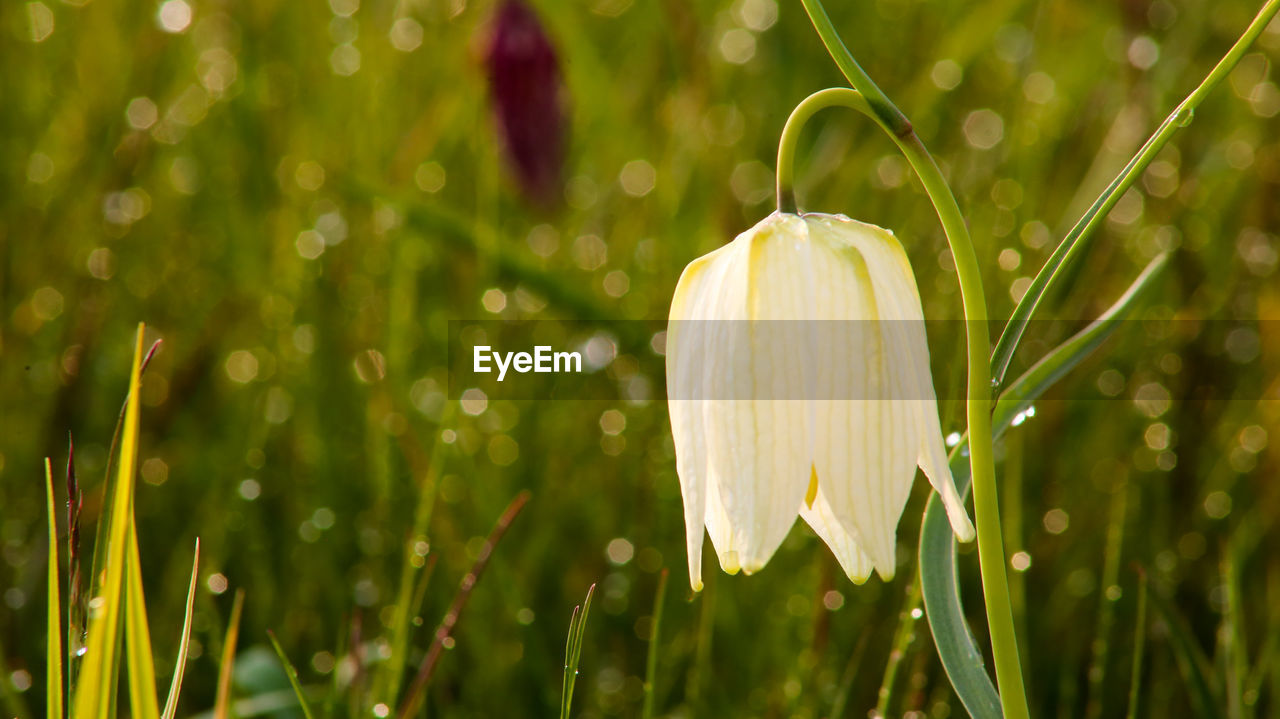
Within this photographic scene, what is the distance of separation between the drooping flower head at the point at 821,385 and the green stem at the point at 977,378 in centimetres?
5

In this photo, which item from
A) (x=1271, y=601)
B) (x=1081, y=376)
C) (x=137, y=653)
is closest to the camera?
(x=137, y=653)

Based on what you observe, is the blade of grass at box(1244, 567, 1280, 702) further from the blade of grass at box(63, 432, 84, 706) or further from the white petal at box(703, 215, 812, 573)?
the blade of grass at box(63, 432, 84, 706)

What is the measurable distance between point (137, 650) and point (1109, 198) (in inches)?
21.0

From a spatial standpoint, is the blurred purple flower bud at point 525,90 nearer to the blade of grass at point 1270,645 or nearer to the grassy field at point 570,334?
the grassy field at point 570,334

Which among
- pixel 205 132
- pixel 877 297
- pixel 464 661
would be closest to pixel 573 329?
pixel 464 661

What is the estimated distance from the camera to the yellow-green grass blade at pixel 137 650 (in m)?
0.54

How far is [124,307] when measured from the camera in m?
1.51

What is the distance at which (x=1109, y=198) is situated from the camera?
1.78 ft

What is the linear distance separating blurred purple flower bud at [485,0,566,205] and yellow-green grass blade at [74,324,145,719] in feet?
3.16

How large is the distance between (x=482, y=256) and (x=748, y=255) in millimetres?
702

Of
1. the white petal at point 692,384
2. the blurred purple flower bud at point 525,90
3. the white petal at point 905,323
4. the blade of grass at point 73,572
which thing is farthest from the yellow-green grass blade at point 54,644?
the blurred purple flower bud at point 525,90

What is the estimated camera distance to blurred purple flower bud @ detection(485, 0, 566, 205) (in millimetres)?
1444

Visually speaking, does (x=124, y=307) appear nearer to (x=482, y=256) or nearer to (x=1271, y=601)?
(x=482, y=256)

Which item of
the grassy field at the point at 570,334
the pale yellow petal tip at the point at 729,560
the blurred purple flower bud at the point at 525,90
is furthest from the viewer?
the blurred purple flower bud at the point at 525,90
